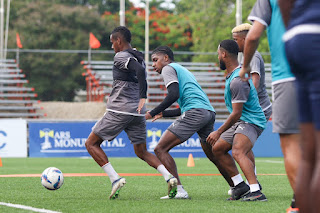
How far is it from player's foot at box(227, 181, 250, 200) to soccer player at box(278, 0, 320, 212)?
4120mm

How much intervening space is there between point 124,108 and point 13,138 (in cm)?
1219

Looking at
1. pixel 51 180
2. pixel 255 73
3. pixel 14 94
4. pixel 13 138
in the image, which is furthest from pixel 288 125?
pixel 14 94

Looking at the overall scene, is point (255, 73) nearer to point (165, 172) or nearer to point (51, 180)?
point (165, 172)

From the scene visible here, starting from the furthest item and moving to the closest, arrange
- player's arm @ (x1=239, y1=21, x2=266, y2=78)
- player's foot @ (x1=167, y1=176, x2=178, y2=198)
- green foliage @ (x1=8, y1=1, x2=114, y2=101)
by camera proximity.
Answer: green foliage @ (x1=8, y1=1, x2=114, y2=101)
player's foot @ (x1=167, y1=176, x2=178, y2=198)
player's arm @ (x1=239, y1=21, x2=266, y2=78)

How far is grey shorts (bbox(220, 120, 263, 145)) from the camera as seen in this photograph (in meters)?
7.45

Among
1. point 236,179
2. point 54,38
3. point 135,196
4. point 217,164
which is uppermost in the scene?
point 54,38

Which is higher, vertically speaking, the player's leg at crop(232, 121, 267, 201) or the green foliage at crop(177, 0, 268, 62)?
the green foliage at crop(177, 0, 268, 62)

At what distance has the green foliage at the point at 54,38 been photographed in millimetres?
39625

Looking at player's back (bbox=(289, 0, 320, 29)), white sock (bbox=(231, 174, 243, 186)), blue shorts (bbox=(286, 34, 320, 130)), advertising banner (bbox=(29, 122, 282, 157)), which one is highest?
player's back (bbox=(289, 0, 320, 29))

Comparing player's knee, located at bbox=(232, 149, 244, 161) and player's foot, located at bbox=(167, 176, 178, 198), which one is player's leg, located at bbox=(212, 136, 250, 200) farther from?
player's foot, located at bbox=(167, 176, 178, 198)

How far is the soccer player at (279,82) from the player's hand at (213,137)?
190 cm

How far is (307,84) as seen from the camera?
3.26m

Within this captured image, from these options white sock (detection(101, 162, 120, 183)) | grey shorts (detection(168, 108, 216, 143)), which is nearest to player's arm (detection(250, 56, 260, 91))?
grey shorts (detection(168, 108, 216, 143))

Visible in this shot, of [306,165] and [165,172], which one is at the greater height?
[306,165]
